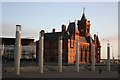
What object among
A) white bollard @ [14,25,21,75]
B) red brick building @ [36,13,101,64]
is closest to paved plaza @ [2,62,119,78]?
white bollard @ [14,25,21,75]

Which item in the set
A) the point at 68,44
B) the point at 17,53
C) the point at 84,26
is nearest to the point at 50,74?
the point at 17,53

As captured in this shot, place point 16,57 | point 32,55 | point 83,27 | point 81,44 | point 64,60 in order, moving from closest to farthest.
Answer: point 16,57 < point 64,60 < point 81,44 < point 83,27 < point 32,55

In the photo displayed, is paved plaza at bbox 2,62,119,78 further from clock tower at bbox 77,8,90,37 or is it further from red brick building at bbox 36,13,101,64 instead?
clock tower at bbox 77,8,90,37

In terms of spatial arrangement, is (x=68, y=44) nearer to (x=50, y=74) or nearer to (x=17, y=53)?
(x=50, y=74)

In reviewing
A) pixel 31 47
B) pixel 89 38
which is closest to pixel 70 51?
pixel 89 38

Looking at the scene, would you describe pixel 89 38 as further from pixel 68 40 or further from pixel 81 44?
pixel 68 40

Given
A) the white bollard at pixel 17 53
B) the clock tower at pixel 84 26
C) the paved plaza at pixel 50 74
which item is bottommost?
the paved plaza at pixel 50 74

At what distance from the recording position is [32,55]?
129 meters

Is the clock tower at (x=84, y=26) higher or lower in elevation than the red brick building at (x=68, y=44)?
higher

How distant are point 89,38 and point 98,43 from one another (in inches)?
435

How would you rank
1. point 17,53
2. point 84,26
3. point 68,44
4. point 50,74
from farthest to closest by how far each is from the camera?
point 84,26 → point 68,44 → point 50,74 → point 17,53

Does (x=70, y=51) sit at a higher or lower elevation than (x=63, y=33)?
lower

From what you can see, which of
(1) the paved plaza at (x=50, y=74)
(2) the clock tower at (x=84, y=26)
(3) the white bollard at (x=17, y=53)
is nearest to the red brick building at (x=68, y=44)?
(2) the clock tower at (x=84, y=26)

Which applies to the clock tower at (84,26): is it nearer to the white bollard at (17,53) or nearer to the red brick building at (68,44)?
the red brick building at (68,44)
